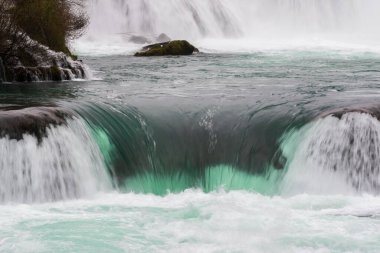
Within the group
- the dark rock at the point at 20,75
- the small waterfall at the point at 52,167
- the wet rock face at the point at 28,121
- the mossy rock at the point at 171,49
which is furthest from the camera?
the mossy rock at the point at 171,49

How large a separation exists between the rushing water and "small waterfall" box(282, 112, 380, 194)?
2 centimetres

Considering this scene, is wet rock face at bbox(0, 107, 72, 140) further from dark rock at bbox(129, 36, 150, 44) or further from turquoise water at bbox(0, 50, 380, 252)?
dark rock at bbox(129, 36, 150, 44)

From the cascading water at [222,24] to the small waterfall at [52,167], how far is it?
26600 mm

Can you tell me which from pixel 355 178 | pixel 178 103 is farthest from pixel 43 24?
pixel 355 178

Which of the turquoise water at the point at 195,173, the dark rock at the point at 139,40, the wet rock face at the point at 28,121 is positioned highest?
the dark rock at the point at 139,40

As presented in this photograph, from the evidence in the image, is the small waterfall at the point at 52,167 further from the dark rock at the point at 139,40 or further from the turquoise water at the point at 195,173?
the dark rock at the point at 139,40

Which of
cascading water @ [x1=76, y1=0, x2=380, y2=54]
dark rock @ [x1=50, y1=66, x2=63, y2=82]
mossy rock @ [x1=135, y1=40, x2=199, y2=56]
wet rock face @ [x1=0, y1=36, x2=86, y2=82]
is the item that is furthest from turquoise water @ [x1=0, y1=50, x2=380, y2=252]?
cascading water @ [x1=76, y1=0, x2=380, y2=54]

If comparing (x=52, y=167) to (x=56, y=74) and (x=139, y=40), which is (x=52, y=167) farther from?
(x=139, y=40)

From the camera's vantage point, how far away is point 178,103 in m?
16.8

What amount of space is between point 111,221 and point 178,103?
6.03 metres

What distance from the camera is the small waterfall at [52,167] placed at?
40.1ft

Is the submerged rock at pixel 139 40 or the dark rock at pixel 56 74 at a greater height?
the submerged rock at pixel 139 40

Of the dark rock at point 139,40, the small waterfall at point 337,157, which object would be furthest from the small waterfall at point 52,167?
the dark rock at point 139,40

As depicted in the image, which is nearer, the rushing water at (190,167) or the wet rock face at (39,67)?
the rushing water at (190,167)
